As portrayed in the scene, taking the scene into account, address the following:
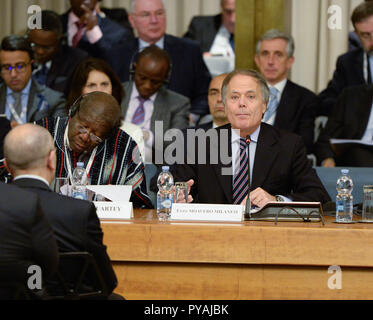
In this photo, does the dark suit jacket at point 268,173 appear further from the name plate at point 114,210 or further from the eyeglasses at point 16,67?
the eyeglasses at point 16,67

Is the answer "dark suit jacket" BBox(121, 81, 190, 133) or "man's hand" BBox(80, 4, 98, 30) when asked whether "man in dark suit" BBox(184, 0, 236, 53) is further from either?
"dark suit jacket" BBox(121, 81, 190, 133)

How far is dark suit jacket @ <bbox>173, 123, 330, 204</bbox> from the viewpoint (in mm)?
3293

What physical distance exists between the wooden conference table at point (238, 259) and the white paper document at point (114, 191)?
1.12ft

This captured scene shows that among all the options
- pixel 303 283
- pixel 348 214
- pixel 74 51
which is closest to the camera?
pixel 303 283

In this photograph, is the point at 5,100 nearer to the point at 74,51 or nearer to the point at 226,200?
the point at 74,51

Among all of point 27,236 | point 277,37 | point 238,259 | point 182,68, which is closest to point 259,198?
point 238,259

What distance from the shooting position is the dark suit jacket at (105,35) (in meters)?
5.21

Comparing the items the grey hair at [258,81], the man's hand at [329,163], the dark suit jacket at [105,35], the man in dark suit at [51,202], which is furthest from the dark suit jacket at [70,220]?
the dark suit jacket at [105,35]

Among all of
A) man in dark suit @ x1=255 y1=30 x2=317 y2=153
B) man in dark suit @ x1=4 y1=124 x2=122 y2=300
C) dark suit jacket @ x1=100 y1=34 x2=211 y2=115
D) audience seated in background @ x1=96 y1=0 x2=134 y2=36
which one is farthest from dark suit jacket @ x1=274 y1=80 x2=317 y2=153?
man in dark suit @ x1=4 y1=124 x2=122 y2=300

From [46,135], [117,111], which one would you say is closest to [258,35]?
[117,111]

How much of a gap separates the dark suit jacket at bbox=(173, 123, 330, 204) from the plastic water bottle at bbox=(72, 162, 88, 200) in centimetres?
49

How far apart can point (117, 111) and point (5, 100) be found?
5.47 feet

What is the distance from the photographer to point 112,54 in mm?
5070

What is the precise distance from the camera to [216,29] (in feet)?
18.1
